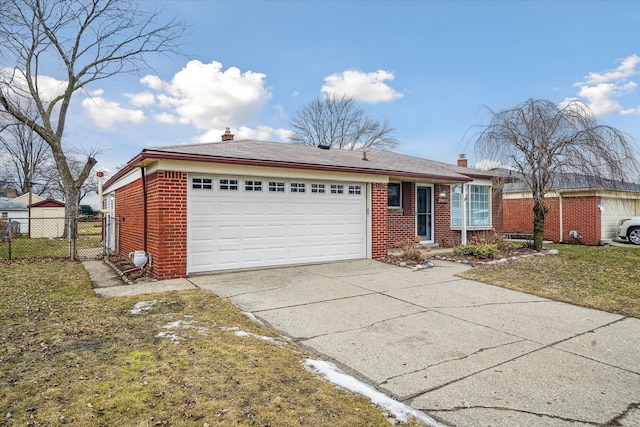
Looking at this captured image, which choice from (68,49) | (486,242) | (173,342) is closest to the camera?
(173,342)

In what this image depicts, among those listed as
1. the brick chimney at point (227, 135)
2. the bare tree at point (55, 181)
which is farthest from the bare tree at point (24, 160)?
the brick chimney at point (227, 135)

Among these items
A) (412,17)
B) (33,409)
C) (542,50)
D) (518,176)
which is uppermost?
(412,17)

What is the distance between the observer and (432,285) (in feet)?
24.7

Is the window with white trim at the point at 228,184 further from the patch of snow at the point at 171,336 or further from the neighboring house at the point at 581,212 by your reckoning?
the neighboring house at the point at 581,212

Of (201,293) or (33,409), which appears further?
(201,293)

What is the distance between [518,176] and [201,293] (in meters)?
10.3

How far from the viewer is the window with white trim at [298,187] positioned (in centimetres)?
966

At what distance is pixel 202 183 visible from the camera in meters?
8.38

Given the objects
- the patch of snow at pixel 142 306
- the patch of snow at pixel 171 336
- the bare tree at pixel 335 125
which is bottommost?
the patch of snow at pixel 171 336

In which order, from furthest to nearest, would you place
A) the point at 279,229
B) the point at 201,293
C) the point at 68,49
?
the point at 68,49 → the point at 279,229 → the point at 201,293

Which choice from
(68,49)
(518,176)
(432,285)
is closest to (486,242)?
(518,176)

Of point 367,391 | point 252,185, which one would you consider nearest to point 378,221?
point 252,185

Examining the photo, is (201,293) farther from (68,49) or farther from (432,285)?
(68,49)

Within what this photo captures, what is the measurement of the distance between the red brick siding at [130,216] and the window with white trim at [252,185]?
2.74 m
